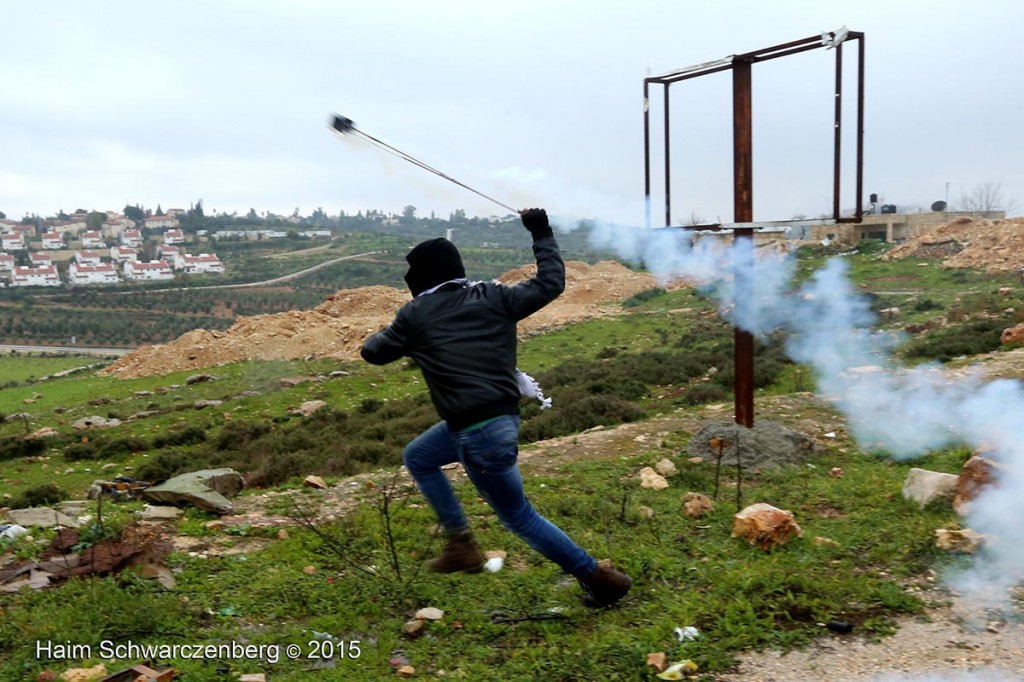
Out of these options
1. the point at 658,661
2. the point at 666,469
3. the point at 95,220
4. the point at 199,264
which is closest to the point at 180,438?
the point at 666,469

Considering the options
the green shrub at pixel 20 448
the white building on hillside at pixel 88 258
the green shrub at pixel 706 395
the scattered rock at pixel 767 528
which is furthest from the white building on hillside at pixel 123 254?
the scattered rock at pixel 767 528

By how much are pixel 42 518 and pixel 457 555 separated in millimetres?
3153

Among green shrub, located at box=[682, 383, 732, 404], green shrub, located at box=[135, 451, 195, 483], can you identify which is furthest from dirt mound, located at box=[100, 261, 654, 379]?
green shrub, located at box=[135, 451, 195, 483]

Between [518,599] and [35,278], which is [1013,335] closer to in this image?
[518,599]

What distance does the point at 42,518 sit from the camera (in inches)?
219

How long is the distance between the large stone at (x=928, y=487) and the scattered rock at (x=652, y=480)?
1662mm

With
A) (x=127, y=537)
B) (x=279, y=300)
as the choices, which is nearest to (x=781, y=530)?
(x=127, y=537)

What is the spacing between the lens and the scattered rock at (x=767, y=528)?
15.4 ft

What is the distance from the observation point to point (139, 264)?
87875 millimetres

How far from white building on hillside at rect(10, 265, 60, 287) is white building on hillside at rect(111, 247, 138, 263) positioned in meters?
13.6

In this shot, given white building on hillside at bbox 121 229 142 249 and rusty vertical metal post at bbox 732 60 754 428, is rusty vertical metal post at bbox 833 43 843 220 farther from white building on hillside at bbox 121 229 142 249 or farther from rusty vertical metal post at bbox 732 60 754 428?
white building on hillside at bbox 121 229 142 249

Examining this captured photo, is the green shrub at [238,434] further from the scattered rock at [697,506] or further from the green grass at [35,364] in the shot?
the green grass at [35,364]

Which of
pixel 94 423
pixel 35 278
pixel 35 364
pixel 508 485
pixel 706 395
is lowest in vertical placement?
pixel 35 364

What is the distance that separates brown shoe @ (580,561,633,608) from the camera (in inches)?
155
